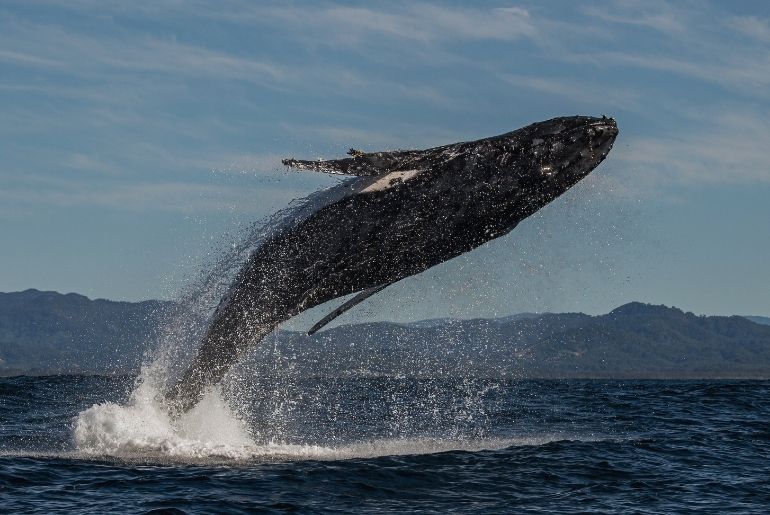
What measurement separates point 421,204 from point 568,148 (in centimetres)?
274

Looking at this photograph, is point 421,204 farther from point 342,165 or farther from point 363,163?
point 342,165

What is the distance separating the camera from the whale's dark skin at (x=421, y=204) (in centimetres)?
1750

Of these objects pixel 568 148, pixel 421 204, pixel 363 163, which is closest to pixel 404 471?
pixel 421 204

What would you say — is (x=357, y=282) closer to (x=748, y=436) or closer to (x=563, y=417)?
(x=748, y=436)

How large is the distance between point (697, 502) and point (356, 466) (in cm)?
655

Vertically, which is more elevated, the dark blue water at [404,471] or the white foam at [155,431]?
the white foam at [155,431]

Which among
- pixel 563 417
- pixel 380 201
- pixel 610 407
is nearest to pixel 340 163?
pixel 380 201

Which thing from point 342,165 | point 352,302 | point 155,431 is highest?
point 342,165

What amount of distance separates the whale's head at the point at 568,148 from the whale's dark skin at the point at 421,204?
0.7 inches

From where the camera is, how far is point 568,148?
57.3ft

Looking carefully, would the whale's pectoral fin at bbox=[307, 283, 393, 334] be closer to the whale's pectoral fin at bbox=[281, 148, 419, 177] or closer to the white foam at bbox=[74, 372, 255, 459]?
the whale's pectoral fin at bbox=[281, 148, 419, 177]

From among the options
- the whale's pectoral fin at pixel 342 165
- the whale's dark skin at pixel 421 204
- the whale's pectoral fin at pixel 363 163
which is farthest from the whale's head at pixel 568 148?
→ the whale's pectoral fin at pixel 342 165

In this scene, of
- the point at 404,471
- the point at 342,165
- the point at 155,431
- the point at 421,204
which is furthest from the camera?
the point at 155,431

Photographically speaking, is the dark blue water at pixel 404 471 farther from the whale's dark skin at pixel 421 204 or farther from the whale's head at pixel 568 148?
the whale's head at pixel 568 148
